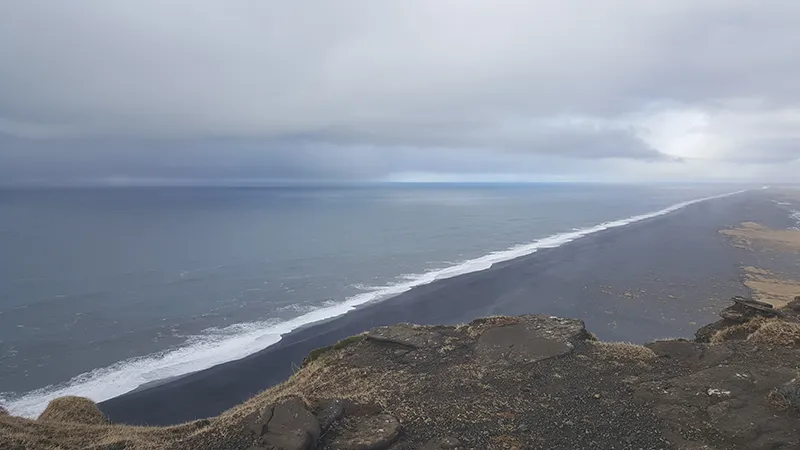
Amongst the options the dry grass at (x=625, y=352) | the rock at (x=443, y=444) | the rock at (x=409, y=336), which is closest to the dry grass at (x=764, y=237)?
the dry grass at (x=625, y=352)

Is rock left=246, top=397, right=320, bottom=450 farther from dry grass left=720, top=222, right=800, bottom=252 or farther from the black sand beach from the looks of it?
dry grass left=720, top=222, right=800, bottom=252

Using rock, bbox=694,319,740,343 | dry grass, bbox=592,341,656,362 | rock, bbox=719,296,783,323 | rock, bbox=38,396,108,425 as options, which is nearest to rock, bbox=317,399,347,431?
rock, bbox=38,396,108,425

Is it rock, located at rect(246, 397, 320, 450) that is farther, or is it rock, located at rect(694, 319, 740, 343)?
rock, located at rect(694, 319, 740, 343)

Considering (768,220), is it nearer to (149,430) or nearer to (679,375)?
(679,375)

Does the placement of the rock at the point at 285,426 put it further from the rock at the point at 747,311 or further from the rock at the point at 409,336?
the rock at the point at 747,311

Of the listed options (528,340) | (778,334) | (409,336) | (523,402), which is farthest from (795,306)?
(409,336)

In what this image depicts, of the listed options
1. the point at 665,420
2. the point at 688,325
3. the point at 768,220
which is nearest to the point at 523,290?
the point at 688,325
